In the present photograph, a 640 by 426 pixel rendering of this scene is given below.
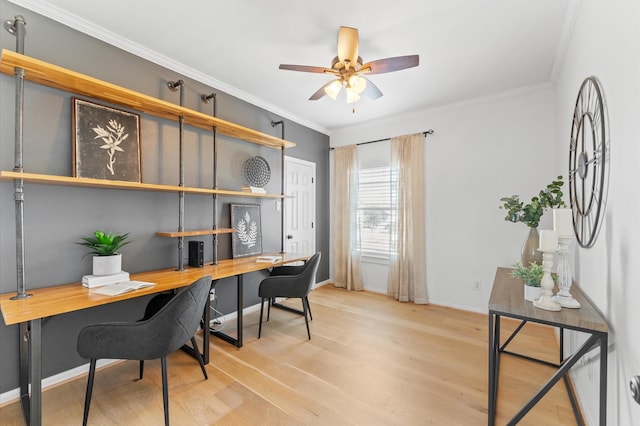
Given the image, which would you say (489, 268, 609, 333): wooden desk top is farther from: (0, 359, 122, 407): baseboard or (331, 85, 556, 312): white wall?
(0, 359, 122, 407): baseboard

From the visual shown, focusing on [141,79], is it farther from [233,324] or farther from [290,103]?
[233,324]

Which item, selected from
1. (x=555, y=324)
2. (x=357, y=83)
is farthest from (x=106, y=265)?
(x=555, y=324)

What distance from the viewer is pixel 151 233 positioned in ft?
8.25

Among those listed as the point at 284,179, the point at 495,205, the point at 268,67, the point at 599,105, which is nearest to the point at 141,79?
the point at 268,67

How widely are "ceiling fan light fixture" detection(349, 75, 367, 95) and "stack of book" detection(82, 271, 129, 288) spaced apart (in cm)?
236

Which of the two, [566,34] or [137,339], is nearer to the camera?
[137,339]

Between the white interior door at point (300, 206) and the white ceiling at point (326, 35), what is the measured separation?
1299mm

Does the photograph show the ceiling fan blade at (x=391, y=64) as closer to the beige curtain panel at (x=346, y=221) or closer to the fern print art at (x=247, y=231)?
the fern print art at (x=247, y=231)

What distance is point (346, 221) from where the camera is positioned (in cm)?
455

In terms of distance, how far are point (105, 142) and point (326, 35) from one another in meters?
1.99

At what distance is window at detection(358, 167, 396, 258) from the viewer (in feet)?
13.9

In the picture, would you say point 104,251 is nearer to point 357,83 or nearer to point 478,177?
point 357,83

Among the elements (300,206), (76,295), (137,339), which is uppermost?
(300,206)

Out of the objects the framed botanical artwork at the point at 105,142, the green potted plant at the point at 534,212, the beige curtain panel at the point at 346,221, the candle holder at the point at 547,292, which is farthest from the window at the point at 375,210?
the framed botanical artwork at the point at 105,142
